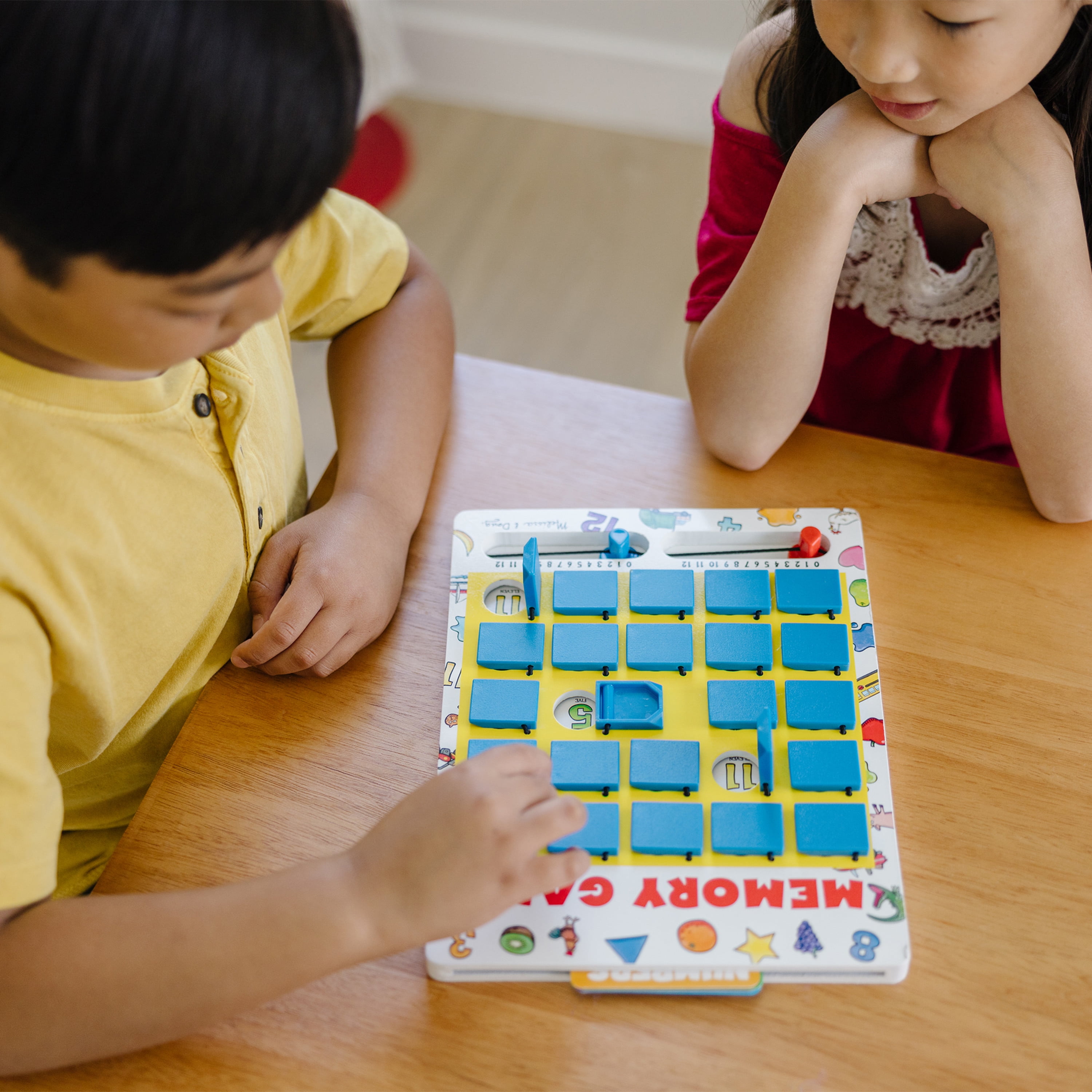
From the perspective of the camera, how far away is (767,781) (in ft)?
1.76

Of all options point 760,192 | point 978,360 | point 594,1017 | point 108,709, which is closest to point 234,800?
point 108,709

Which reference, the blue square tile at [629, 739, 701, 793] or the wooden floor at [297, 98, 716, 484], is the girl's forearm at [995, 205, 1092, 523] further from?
the wooden floor at [297, 98, 716, 484]

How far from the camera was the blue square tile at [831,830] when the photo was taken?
0.52 metres

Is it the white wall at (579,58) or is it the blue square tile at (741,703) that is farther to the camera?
the white wall at (579,58)

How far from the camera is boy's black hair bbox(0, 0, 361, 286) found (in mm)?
391

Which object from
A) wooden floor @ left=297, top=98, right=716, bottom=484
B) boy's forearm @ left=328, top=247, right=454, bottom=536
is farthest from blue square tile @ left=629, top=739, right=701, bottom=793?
wooden floor @ left=297, top=98, right=716, bottom=484

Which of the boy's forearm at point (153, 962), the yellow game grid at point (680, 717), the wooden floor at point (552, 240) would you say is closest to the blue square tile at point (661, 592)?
the yellow game grid at point (680, 717)

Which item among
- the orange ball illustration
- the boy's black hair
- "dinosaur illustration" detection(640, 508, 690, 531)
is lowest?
the orange ball illustration

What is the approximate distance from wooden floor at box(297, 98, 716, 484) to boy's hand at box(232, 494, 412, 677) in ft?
3.31

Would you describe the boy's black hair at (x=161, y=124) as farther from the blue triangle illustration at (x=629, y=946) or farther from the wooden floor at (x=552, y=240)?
the wooden floor at (x=552, y=240)

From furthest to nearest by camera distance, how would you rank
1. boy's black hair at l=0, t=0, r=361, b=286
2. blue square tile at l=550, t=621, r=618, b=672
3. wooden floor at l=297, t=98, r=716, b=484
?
wooden floor at l=297, t=98, r=716, b=484 → blue square tile at l=550, t=621, r=618, b=672 → boy's black hair at l=0, t=0, r=361, b=286

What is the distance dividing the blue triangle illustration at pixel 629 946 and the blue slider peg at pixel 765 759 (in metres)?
0.10

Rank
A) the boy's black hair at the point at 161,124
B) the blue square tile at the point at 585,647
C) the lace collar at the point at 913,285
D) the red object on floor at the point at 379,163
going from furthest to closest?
the red object on floor at the point at 379,163, the lace collar at the point at 913,285, the blue square tile at the point at 585,647, the boy's black hair at the point at 161,124

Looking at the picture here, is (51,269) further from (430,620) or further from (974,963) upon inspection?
(974,963)
